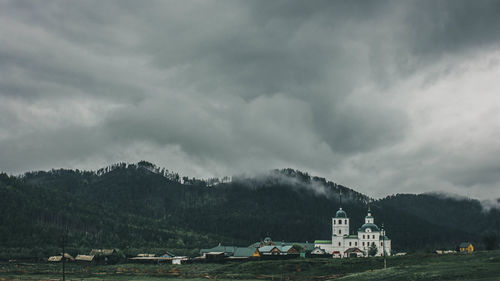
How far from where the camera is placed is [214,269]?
142375 mm

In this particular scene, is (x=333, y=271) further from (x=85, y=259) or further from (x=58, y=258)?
(x=58, y=258)

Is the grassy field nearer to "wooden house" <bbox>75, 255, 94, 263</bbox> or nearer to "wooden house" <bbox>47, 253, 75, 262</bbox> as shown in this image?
"wooden house" <bbox>75, 255, 94, 263</bbox>

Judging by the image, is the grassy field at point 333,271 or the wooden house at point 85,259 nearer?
the grassy field at point 333,271

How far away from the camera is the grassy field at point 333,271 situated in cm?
8906

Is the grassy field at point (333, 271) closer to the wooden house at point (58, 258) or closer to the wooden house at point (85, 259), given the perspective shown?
the wooden house at point (85, 259)

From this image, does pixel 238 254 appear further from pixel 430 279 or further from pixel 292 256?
pixel 430 279

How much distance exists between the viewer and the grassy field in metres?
89.1

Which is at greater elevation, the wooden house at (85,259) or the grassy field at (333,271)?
the grassy field at (333,271)

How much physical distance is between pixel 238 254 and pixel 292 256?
26.8 meters

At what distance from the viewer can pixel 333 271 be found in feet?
410

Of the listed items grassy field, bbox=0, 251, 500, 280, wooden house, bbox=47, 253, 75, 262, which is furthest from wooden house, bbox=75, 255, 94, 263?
grassy field, bbox=0, 251, 500, 280

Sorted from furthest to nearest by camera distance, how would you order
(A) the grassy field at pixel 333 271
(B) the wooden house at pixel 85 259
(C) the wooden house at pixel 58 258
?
(B) the wooden house at pixel 85 259, (C) the wooden house at pixel 58 258, (A) the grassy field at pixel 333 271

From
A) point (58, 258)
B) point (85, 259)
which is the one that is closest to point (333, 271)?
point (85, 259)

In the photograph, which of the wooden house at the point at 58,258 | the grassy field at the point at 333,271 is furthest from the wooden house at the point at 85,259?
the grassy field at the point at 333,271
